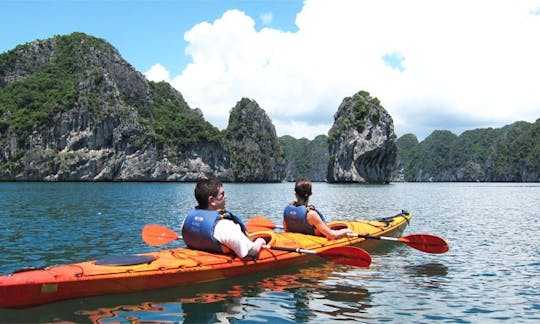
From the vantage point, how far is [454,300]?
844 centimetres

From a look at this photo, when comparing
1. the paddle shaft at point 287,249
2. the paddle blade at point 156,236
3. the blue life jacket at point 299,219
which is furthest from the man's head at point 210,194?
the blue life jacket at point 299,219

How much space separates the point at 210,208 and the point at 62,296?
9.34ft

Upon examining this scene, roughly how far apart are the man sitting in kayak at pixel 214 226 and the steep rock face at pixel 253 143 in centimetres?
15575

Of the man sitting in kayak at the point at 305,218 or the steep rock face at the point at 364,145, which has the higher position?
the steep rock face at the point at 364,145

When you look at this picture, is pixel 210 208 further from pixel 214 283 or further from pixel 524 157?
pixel 524 157

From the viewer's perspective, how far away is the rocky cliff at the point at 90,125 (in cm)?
11250

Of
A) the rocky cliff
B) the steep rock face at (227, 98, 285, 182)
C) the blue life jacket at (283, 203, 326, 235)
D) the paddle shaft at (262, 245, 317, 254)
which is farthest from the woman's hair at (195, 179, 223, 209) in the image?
the steep rock face at (227, 98, 285, 182)

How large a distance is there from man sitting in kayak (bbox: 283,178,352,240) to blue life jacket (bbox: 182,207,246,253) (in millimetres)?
2508

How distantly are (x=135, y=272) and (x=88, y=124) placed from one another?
11757cm

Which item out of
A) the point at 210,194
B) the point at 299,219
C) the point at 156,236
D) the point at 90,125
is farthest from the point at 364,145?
the point at 210,194

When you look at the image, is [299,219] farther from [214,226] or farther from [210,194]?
[210,194]

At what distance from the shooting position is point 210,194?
8.66m

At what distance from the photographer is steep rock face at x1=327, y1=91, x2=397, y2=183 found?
123500 mm

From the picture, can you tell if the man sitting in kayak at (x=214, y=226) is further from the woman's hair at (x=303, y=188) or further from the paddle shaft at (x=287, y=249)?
the woman's hair at (x=303, y=188)
